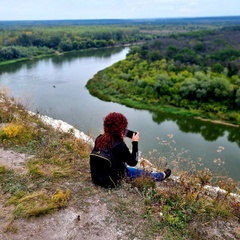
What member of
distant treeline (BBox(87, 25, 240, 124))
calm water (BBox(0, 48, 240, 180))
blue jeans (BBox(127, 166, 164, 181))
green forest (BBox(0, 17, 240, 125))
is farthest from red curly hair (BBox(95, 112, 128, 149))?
distant treeline (BBox(87, 25, 240, 124))

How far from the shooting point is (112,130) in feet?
11.0

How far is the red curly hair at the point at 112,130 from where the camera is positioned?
10.9 ft

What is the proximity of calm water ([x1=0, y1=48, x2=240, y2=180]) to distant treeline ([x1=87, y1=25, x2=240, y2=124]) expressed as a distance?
5.84 ft

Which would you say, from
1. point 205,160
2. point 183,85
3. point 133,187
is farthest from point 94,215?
point 183,85

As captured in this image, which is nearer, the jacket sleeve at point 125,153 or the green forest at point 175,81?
the jacket sleeve at point 125,153

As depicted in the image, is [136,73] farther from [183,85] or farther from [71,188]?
[71,188]

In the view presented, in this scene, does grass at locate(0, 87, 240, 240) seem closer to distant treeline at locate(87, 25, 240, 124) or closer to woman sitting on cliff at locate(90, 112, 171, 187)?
woman sitting on cliff at locate(90, 112, 171, 187)

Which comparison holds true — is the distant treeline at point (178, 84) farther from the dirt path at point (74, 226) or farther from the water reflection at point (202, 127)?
the dirt path at point (74, 226)

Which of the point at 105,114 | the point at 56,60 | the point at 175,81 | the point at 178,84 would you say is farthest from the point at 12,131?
the point at 56,60

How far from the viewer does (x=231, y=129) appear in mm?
17047

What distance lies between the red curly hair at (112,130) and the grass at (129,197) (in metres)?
0.69

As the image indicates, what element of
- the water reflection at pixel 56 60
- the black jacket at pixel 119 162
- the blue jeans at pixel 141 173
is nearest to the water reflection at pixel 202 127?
the blue jeans at pixel 141 173

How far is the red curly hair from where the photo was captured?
3.33m

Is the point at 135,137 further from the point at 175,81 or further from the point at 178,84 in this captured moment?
the point at 175,81
